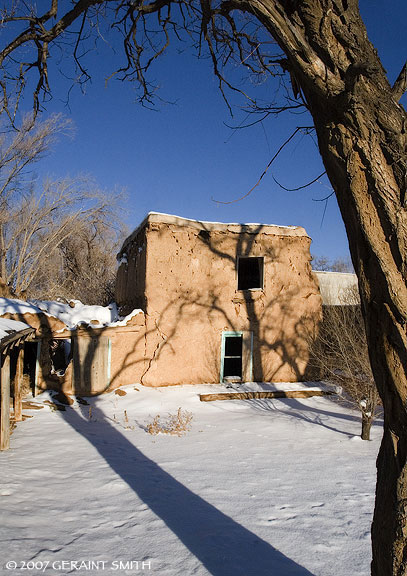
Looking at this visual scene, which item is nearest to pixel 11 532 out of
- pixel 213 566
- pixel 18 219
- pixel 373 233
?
pixel 213 566

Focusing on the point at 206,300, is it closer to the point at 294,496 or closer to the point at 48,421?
the point at 48,421

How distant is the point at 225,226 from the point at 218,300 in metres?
2.36

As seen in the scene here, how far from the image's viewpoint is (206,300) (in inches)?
501

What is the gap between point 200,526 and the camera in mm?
4672

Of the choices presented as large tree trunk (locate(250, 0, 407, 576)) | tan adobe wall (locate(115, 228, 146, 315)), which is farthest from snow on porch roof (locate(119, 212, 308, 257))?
large tree trunk (locate(250, 0, 407, 576))

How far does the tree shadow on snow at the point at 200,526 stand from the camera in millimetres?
3891

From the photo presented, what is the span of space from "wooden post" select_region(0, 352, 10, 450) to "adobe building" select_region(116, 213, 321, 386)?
5001 mm

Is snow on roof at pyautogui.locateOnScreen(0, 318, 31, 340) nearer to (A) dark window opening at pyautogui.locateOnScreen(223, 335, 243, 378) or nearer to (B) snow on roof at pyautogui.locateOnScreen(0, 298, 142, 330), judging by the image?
(B) snow on roof at pyautogui.locateOnScreen(0, 298, 142, 330)

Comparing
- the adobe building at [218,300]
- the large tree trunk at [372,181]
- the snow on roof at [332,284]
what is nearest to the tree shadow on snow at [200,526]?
the large tree trunk at [372,181]

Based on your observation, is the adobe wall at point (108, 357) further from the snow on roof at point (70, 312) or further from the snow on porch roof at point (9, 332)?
the snow on porch roof at point (9, 332)

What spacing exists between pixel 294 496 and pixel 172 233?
27.9ft

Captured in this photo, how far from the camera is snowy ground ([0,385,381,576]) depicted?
3961mm

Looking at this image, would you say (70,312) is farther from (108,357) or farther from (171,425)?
(171,425)

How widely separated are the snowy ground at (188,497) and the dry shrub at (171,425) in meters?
0.22
